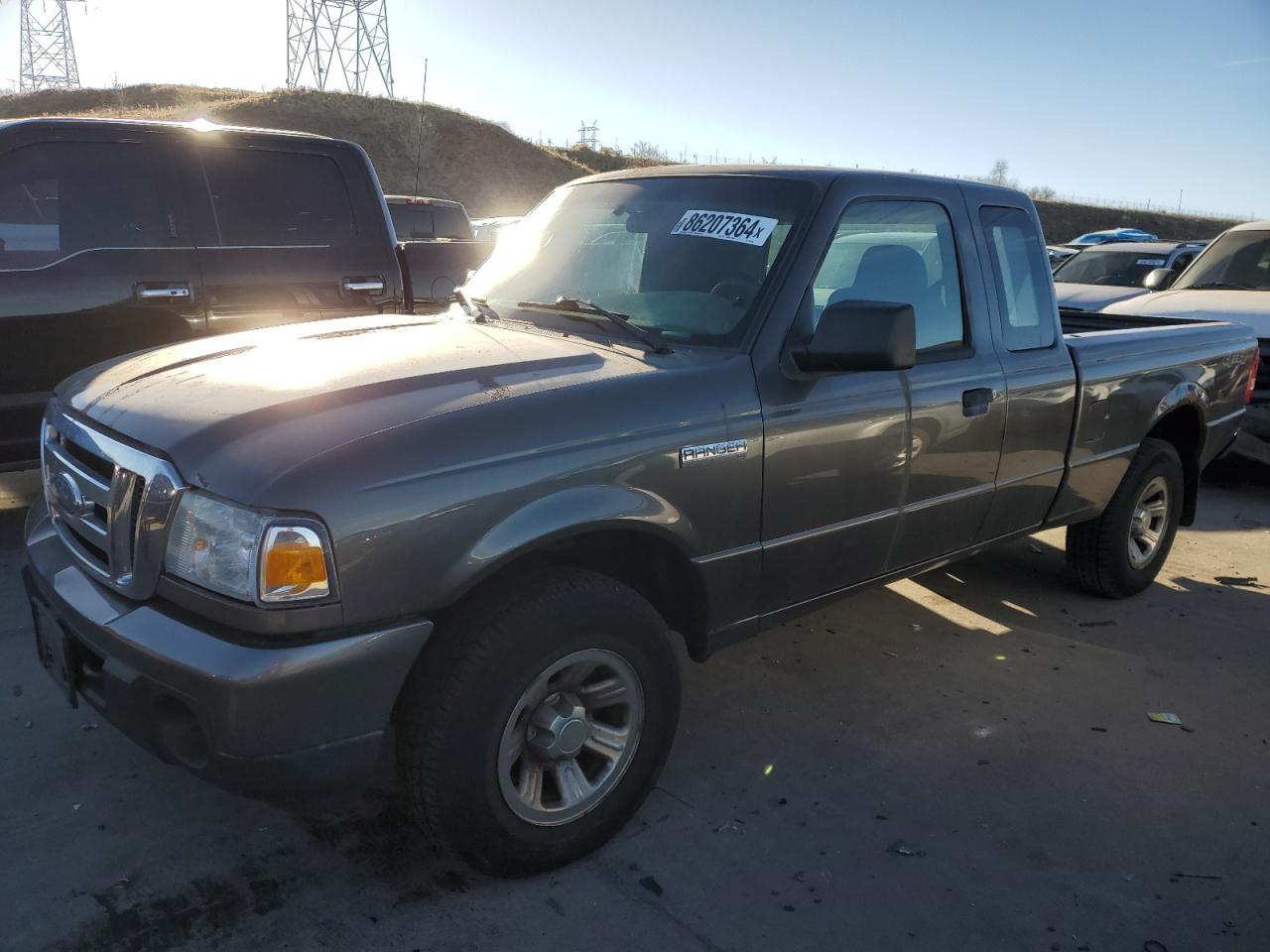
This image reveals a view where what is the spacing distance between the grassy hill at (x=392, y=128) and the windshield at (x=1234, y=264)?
35954 millimetres

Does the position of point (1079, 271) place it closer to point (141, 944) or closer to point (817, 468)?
A: point (817, 468)

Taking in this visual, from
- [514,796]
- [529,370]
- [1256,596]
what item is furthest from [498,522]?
[1256,596]

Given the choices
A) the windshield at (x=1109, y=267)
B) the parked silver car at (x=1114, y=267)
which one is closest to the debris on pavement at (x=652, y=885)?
the parked silver car at (x=1114, y=267)

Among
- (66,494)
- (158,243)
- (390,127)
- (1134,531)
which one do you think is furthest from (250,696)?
(390,127)

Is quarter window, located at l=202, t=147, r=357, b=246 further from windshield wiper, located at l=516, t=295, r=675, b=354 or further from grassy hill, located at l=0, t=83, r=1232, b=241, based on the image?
grassy hill, located at l=0, t=83, r=1232, b=241

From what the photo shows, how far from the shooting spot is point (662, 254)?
10.8ft

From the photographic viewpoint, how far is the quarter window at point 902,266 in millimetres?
3260

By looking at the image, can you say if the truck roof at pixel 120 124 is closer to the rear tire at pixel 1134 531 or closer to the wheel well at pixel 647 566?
the wheel well at pixel 647 566

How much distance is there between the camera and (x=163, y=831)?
278 cm

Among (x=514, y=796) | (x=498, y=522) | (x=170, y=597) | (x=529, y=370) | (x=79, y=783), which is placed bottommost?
(x=79, y=783)

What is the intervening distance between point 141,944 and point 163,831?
0.47m

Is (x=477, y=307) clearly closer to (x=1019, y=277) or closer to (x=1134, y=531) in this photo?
(x=1019, y=277)

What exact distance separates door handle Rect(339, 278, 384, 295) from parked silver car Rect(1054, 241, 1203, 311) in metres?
7.28

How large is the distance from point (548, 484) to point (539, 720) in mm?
631
